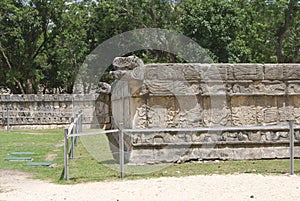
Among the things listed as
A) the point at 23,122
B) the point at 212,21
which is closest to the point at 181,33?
the point at 212,21

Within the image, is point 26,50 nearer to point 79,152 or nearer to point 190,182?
point 79,152

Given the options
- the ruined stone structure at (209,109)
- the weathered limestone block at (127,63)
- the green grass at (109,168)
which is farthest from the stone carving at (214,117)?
the weathered limestone block at (127,63)

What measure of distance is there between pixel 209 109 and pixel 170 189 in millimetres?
3197

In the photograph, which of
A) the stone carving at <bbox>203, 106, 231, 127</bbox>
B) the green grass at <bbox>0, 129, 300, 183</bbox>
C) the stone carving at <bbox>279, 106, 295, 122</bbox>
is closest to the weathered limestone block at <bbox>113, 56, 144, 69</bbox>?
Answer: the stone carving at <bbox>203, 106, 231, 127</bbox>

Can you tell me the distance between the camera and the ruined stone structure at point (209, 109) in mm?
8484

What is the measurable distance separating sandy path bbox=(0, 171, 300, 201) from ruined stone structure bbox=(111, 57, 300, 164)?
1.79 metres

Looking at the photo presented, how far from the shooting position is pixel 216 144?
8.73 m

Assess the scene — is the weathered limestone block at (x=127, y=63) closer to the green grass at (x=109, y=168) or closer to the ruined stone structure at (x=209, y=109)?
the ruined stone structure at (x=209, y=109)

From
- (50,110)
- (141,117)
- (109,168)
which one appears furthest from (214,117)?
(50,110)

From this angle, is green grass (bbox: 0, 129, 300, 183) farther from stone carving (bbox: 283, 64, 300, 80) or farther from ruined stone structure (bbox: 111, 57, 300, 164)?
stone carving (bbox: 283, 64, 300, 80)

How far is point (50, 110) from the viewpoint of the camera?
19859mm

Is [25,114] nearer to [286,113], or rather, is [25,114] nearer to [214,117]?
[214,117]

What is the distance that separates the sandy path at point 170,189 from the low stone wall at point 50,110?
42.2ft

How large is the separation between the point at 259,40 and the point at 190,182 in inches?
792
